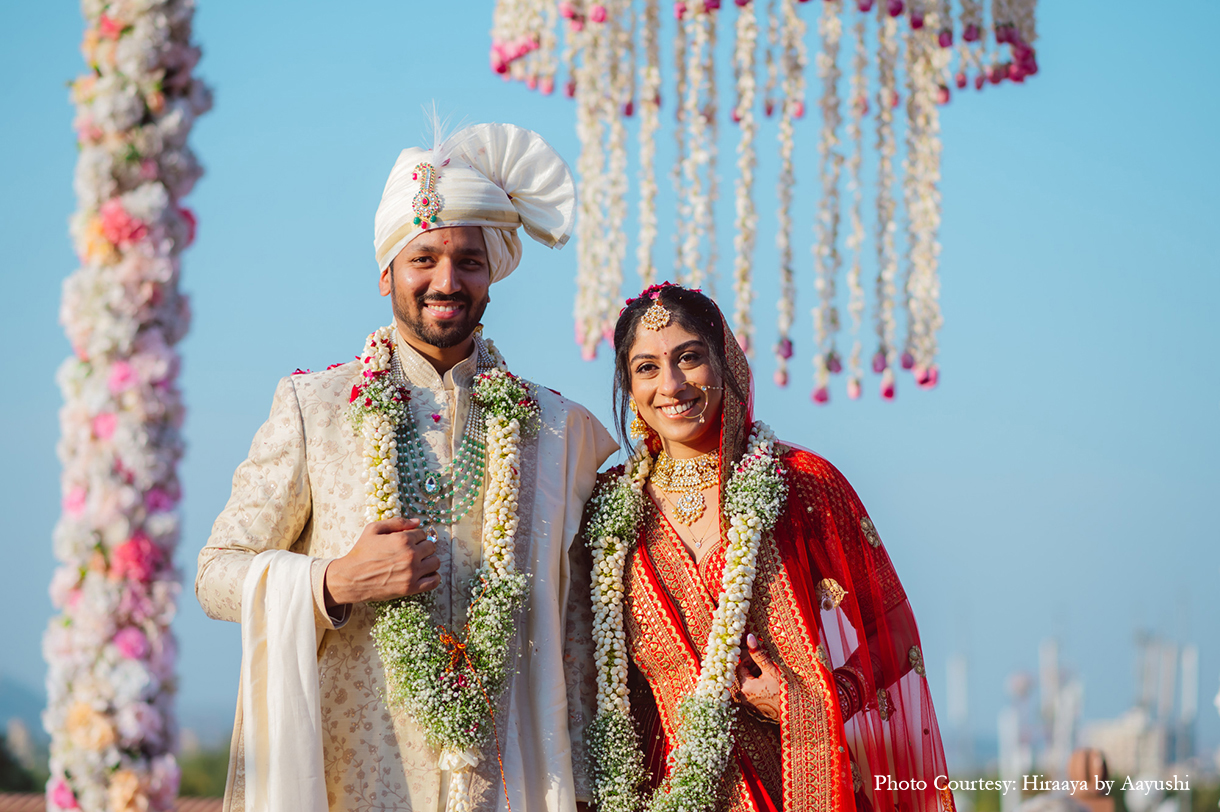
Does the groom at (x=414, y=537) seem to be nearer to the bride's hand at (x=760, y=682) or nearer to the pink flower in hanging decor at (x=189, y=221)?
the bride's hand at (x=760, y=682)

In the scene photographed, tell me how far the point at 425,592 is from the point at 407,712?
0.26 meters

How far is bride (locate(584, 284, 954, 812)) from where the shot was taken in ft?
8.53

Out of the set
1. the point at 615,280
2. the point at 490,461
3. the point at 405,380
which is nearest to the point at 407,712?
the point at 490,461

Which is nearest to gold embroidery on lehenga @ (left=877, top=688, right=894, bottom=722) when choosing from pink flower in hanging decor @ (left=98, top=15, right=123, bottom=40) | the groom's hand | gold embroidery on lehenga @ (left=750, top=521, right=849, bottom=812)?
gold embroidery on lehenga @ (left=750, top=521, right=849, bottom=812)

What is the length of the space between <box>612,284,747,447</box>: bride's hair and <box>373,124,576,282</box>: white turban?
0.27 meters

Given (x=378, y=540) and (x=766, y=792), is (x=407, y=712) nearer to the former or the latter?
(x=378, y=540)

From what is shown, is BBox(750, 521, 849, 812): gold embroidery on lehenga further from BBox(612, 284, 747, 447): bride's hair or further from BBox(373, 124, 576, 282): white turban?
BBox(373, 124, 576, 282): white turban

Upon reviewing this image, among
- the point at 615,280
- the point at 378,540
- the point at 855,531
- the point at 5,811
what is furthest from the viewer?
the point at 615,280

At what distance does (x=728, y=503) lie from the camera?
9.05 feet

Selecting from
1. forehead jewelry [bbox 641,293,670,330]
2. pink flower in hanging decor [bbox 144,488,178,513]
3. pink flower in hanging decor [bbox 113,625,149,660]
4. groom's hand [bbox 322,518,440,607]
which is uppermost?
forehead jewelry [bbox 641,293,670,330]

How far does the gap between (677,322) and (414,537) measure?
0.91 m

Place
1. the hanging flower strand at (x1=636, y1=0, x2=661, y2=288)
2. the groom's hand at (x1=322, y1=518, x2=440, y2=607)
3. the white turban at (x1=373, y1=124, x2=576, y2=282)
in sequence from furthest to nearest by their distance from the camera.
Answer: the hanging flower strand at (x1=636, y1=0, x2=661, y2=288) < the white turban at (x1=373, y1=124, x2=576, y2=282) < the groom's hand at (x1=322, y1=518, x2=440, y2=607)

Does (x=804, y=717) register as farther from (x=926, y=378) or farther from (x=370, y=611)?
(x=926, y=378)

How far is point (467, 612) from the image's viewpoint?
2.50 meters
